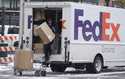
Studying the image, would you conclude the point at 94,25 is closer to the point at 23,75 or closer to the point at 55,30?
the point at 55,30

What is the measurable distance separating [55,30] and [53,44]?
0.59 meters

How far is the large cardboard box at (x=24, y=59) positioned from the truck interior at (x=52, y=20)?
62.3 inches

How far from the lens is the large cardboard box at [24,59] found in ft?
72.9

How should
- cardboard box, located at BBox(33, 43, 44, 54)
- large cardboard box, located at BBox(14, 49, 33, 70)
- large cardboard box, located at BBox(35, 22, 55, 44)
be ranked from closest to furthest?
large cardboard box, located at BBox(14, 49, 33, 70)
large cardboard box, located at BBox(35, 22, 55, 44)
cardboard box, located at BBox(33, 43, 44, 54)

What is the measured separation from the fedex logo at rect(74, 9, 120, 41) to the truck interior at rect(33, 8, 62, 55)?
2.38ft

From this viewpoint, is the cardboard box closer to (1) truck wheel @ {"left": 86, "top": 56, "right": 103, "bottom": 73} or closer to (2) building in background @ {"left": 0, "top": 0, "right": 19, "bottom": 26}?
(1) truck wheel @ {"left": 86, "top": 56, "right": 103, "bottom": 73}

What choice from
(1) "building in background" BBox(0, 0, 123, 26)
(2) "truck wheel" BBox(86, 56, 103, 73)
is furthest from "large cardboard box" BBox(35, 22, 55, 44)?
(1) "building in background" BBox(0, 0, 123, 26)

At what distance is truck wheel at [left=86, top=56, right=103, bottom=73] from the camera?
2489 centimetres

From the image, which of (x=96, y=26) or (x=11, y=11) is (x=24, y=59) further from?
(x=11, y=11)

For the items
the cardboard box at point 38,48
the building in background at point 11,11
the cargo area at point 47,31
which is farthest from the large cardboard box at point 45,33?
the building in background at point 11,11

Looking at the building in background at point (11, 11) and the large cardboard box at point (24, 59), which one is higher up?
the building in background at point (11, 11)

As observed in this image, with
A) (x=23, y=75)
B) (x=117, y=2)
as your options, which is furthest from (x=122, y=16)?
(x=117, y=2)

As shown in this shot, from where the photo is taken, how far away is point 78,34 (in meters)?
23.9

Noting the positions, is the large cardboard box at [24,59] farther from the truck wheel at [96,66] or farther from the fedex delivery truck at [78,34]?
the truck wheel at [96,66]
